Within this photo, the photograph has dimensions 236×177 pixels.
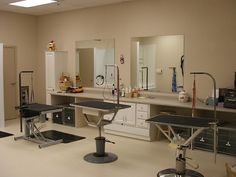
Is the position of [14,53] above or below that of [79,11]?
below

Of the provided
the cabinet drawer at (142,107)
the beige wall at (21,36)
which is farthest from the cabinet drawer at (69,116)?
the beige wall at (21,36)

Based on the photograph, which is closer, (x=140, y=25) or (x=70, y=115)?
(x=140, y=25)

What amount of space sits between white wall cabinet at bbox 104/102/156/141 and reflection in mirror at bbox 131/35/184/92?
0.67 m

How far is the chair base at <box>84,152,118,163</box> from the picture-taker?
14.3ft

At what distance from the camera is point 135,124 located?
5504 mm

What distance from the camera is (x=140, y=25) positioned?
5.93 meters

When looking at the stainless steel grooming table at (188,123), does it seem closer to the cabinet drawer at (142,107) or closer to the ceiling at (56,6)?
the cabinet drawer at (142,107)

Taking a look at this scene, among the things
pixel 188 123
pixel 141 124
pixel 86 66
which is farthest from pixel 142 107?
pixel 86 66

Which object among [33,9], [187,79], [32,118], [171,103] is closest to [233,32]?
[187,79]

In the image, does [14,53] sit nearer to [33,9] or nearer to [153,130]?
[33,9]

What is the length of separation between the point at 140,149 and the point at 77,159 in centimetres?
112

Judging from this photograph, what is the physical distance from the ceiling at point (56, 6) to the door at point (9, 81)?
104 centimetres

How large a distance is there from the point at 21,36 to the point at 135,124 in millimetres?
4158

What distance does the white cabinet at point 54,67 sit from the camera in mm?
7105
